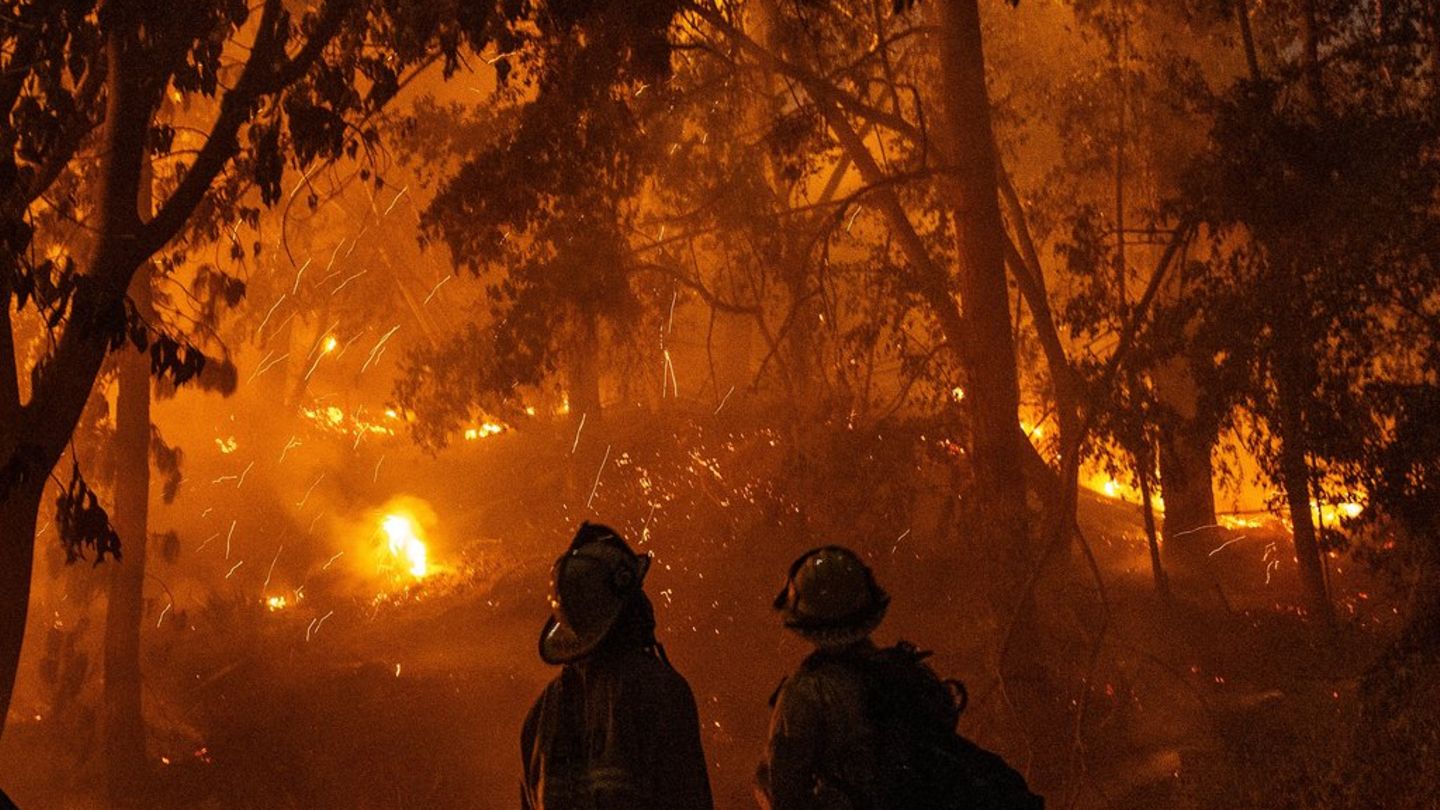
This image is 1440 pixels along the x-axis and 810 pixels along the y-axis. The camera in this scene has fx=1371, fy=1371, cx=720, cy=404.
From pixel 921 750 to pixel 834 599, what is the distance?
0.45 m

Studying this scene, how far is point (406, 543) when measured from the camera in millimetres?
24141

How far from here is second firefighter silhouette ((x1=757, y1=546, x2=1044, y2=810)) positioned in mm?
3523

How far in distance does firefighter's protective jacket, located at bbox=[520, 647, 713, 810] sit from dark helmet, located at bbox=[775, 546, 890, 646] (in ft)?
1.26

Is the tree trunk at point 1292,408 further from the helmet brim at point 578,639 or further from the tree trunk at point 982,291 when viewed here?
the helmet brim at point 578,639

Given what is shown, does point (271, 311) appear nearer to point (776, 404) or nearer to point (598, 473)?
point (598, 473)

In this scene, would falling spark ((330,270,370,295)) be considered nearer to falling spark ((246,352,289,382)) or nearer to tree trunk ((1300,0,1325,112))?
falling spark ((246,352,289,382))

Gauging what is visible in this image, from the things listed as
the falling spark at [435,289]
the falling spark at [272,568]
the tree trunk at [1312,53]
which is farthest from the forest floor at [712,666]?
the falling spark at [435,289]

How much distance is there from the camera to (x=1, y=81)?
6.84m

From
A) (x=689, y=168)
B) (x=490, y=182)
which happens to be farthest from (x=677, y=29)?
(x=689, y=168)

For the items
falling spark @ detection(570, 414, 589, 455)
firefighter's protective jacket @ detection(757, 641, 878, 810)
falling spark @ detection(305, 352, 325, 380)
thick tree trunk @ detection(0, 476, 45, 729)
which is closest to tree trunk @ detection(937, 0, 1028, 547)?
thick tree trunk @ detection(0, 476, 45, 729)

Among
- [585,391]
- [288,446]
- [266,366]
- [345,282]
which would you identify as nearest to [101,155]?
[585,391]

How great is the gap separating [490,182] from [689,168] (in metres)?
5.60

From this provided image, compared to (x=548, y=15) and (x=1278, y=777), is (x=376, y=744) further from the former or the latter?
(x=1278, y=777)

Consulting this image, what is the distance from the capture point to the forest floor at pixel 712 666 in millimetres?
12320
